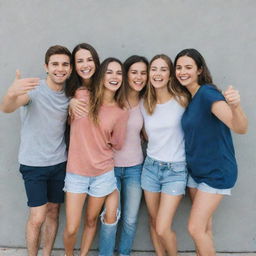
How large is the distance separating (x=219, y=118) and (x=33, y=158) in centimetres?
166

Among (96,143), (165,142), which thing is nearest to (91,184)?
(96,143)

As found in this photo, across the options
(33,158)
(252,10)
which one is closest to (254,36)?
(252,10)

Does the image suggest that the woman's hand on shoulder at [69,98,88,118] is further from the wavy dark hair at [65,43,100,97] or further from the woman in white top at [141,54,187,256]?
the woman in white top at [141,54,187,256]

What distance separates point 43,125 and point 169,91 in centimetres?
121

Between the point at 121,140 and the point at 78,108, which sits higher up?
the point at 78,108

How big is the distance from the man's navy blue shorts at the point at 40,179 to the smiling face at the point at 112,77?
0.87 meters

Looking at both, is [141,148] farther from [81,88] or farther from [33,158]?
[33,158]

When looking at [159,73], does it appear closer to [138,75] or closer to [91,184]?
[138,75]

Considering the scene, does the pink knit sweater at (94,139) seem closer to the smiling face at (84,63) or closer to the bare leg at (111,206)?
the smiling face at (84,63)

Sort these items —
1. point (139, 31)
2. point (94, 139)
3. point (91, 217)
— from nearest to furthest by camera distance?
point (94, 139) < point (91, 217) < point (139, 31)

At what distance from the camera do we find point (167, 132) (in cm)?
280

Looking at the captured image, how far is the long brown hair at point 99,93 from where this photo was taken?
2740 mm

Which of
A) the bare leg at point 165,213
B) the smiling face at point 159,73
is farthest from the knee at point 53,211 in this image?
the smiling face at point 159,73

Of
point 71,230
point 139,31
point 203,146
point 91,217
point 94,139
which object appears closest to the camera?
point 203,146
